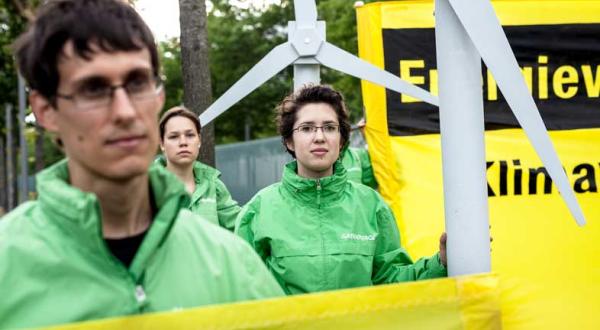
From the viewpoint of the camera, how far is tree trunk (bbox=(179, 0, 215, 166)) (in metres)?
7.57

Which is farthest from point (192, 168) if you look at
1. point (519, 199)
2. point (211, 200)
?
point (519, 199)

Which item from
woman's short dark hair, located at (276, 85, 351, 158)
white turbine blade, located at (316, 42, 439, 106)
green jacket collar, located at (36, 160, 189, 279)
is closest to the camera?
green jacket collar, located at (36, 160, 189, 279)

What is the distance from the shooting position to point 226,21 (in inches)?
1172

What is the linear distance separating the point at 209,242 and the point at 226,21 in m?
27.9

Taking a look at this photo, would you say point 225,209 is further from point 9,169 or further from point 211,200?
point 9,169

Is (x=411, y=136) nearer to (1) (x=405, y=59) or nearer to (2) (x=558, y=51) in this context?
(1) (x=405, y=59)

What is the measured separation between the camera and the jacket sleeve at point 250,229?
4133 millimetres

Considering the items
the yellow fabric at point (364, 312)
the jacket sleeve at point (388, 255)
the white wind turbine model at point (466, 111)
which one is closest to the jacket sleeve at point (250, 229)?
the jacket sleeve at point (388, 255)

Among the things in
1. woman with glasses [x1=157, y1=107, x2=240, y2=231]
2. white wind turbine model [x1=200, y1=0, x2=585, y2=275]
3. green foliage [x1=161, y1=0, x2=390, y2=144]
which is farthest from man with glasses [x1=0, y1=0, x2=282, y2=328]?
green foliage [x1=161, y1=0, x2=390, y2=144]

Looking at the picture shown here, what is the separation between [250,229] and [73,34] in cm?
218

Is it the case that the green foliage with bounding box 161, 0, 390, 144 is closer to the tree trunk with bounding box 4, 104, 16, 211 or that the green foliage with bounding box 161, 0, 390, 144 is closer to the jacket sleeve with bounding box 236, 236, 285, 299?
the tree trunk with bounding box 4, 104, 16, 211

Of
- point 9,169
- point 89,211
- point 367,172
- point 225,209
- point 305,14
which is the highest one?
point 305,14

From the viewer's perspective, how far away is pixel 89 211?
80.2 inches

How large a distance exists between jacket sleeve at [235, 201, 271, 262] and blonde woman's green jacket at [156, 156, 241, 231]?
71.4 inches
